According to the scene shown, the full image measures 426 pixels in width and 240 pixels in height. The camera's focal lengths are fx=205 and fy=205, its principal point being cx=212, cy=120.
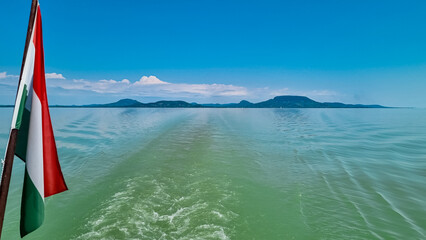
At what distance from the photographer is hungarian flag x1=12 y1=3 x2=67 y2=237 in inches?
102

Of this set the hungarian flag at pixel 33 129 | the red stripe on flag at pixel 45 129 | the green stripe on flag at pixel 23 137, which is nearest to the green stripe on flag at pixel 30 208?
the hungarian flag at pixel 33 129

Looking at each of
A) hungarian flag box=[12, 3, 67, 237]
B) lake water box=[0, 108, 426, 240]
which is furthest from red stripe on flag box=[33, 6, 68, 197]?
lake water box=[0, 108, 426, 240]

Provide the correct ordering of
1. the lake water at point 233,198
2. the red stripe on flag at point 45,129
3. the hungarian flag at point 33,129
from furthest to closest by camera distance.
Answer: the lake water at point 233,198
the red stripe on flag at point 45,129
the hungarian flag at point 33,129

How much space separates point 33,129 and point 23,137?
0.71 feet

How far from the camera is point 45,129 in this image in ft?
9.25

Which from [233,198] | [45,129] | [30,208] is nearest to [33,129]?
[45,129]

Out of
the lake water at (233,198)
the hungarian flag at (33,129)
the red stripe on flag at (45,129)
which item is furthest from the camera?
the lake water at (233,198)

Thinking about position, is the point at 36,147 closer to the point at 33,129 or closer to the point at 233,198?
the point at 33,129

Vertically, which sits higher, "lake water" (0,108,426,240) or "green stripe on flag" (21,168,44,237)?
"green stripe on flag" (21,168,44,237)

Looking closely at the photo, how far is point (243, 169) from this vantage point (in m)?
12.0

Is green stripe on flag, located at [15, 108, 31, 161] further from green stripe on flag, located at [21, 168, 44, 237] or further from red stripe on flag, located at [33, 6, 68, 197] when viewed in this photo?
green stripe on flag, located at [21, 168, 44, 237]

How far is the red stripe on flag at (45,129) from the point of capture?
269 cm

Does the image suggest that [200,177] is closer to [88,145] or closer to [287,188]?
[287,188]

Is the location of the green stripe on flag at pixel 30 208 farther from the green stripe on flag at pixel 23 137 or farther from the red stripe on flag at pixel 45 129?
the green stripe on flag at pixel 23 137
